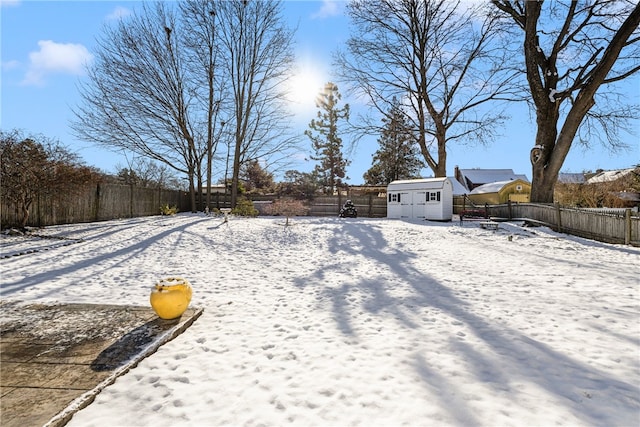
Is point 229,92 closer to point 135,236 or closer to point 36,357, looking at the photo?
point 135,236

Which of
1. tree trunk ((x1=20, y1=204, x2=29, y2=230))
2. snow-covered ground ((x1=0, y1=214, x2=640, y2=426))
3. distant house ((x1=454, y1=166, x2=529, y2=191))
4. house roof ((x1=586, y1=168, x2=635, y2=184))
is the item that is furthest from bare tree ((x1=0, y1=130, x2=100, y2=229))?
distant house ((x1=454, y1=166, x2=529, y2=191))

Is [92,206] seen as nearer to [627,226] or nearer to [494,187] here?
[627,226]

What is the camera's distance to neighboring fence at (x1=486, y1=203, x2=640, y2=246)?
9.73 m

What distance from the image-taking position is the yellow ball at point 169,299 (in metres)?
3.88

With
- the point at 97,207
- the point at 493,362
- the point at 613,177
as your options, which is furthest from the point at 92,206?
the point at 613,177

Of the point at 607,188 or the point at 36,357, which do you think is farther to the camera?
the point at 607,188

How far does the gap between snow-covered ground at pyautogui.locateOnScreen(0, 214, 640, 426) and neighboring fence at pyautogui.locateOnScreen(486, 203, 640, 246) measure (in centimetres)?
142

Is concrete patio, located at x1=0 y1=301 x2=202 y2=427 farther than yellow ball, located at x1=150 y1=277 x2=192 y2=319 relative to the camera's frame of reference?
No

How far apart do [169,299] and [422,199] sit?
16641 mm

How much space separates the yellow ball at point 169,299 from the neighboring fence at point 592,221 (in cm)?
1253

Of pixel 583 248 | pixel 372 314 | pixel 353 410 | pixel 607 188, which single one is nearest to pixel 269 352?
pixel 353 410

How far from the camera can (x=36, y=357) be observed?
304cm

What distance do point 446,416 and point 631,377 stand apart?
191 cm

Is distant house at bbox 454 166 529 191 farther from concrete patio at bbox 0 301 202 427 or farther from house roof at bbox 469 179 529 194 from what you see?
concrete patio at bbox 0 301 202 427
